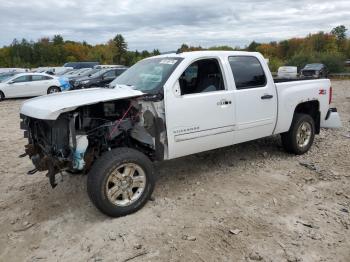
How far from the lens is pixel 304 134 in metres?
6.66

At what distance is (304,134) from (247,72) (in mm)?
1837

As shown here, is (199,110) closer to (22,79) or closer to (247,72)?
(247,72)

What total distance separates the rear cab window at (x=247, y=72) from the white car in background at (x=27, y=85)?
52.8 feet

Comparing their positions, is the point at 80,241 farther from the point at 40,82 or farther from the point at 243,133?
the point at 40,82

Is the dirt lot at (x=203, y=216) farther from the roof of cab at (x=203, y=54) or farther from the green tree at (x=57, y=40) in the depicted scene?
the green tree at (x=57, y=40)

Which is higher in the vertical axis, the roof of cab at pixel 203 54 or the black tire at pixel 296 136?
the roof of cab at pixel 203 54

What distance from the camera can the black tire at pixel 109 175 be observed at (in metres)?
4.13

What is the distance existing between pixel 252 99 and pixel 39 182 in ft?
11.3

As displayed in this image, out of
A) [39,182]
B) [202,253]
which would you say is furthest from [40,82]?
[202,253]

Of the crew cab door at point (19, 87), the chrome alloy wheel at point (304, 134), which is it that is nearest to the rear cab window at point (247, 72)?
the chrome alloy wheel at point (304, 134)

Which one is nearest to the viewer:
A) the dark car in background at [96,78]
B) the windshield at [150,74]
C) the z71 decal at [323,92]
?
the windshield at [150,74]

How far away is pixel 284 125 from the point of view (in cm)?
614

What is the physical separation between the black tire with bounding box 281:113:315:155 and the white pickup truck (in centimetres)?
39

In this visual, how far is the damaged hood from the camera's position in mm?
4000
